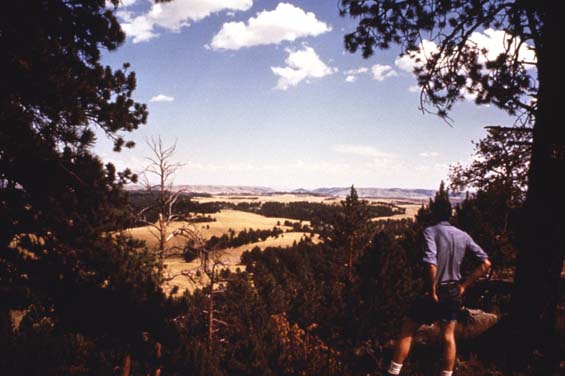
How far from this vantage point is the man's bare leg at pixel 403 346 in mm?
4023

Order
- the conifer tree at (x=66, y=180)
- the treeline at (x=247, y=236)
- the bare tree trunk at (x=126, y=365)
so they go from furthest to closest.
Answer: the treeline at (x=247, y=236) → the bare tree trunk at (x=126, y=365) → the conifer tree at (x=66, y=180)

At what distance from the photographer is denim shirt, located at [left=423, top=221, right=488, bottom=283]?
13.2 ft

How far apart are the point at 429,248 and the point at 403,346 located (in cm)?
A: 122

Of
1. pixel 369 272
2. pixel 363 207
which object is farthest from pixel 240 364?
pixel 363 207

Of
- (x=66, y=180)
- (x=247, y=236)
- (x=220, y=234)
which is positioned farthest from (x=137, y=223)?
(x=220, y=234)

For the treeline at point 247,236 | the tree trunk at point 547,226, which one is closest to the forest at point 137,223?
the tree trunk at point 547,226

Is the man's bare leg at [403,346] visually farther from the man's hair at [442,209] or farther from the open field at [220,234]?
the open field at [220,234]

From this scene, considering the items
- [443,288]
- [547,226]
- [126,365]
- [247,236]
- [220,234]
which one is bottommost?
[220,234]

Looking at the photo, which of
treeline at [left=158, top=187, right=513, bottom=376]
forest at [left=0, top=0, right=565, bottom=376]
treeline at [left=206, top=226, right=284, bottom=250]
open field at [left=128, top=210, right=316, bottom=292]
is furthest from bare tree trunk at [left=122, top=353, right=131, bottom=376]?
treeline at [left=206, top=226, right=284, bottom=250]

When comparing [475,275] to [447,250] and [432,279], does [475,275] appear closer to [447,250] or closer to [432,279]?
[447,250]

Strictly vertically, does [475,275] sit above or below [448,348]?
above

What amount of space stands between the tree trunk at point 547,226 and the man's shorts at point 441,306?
1.95 m

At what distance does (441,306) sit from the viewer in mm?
3949

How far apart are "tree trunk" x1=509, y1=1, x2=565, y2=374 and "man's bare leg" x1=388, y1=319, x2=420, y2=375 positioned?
7.29ft
